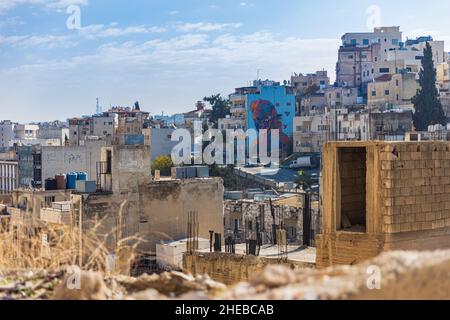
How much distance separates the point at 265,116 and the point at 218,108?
7114 millimetres

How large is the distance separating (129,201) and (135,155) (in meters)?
1.65

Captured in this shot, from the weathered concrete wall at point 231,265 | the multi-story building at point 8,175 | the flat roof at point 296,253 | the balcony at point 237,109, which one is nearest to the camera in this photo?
the weathered concrete wall at point 231,265

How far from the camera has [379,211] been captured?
37.4 feet

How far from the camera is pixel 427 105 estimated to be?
174 feet

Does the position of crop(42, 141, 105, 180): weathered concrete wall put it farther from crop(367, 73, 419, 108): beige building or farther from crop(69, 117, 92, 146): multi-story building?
crop(367, 73, 419, 108): beige building

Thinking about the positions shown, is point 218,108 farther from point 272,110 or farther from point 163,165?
point 163,165

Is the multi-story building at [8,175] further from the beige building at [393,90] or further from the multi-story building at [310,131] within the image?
the beige building at [393,90]

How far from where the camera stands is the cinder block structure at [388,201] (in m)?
11.3

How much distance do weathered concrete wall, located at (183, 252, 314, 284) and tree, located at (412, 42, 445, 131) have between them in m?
36.8

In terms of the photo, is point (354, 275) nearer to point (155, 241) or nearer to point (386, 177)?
point (386, 177)

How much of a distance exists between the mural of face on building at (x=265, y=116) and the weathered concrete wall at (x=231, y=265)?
4974 centimetres

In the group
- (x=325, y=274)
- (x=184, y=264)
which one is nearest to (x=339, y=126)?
(x=184, y=264)

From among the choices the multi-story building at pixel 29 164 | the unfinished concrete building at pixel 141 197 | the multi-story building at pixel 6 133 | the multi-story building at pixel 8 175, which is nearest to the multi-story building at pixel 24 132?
the multi-story building at pixel 6 133

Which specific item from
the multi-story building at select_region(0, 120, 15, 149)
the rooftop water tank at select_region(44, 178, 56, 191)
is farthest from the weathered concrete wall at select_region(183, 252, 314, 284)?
the multi-story building at select_region(0, 120, 15, 149)
